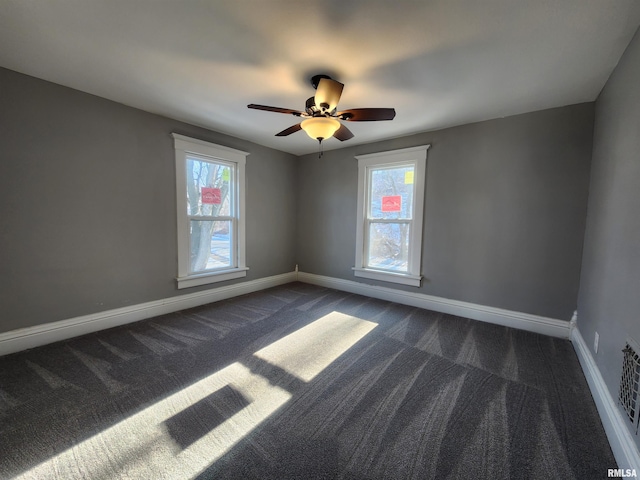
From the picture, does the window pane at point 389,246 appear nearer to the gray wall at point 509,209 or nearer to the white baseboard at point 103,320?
the gray wall at point 509,209

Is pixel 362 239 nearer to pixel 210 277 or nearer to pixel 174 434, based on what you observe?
pixel 210 277

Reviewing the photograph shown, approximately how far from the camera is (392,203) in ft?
12.7

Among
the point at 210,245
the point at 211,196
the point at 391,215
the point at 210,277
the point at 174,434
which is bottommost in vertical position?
the point at 174,434

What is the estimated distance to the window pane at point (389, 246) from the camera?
3797 mm

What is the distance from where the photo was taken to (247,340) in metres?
2.59

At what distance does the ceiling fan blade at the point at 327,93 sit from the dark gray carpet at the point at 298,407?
213 cm

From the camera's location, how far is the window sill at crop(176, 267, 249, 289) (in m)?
3.38

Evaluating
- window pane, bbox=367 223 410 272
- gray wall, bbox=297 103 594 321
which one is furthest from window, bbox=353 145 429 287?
gray wall, bbox=297 103 594 321

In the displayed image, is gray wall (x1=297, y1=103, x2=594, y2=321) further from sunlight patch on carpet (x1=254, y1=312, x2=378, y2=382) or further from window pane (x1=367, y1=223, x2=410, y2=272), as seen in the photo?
sunlight patch on carpet (x1=254, y1=312, x2=378, y2=382)

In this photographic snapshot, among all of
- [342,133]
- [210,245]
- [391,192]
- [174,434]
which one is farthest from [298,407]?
[391,192]

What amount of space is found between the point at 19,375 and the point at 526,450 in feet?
11.3

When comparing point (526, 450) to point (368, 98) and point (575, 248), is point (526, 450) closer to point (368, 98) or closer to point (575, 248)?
point (575, 248)

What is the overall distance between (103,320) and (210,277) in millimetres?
1223

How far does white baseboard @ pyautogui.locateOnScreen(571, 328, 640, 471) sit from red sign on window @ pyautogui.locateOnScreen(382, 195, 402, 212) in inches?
95.7
